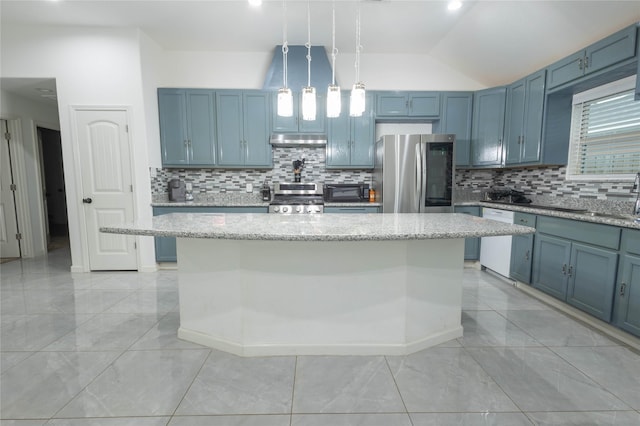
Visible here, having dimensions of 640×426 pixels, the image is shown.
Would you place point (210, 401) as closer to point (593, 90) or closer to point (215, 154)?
point (215, 154)

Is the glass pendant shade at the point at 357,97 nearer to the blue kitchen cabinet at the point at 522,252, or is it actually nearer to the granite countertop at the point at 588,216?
the granite countertop at the point at 588,216

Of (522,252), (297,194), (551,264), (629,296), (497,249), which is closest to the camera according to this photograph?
(629,296)

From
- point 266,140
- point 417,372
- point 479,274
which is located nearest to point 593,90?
point 479,274

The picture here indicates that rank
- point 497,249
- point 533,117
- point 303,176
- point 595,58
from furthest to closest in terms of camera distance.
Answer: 1. point 303,176
2. point 497,249
3. point 533,117
4. point 595,58

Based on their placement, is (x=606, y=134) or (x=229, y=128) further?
(x=229, y=128)

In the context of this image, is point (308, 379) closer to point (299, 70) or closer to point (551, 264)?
point (551, 264)

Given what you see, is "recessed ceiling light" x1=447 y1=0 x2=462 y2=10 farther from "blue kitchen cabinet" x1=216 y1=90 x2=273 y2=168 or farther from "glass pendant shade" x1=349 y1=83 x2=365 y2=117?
"blue kitchen cabinet" x1=216 y1=90 x2=273 y2=168

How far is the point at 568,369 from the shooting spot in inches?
76.7

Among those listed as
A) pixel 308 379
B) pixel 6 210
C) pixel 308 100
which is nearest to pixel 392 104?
pixel 308 100

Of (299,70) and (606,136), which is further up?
(299,70)

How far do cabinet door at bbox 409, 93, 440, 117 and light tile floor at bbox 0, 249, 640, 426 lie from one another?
9.30 ft

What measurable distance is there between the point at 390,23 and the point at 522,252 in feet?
10.1

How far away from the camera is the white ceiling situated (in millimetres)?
2939

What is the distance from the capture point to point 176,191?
4262 mm
